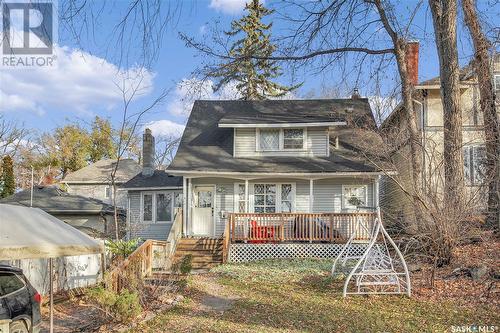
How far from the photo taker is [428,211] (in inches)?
405

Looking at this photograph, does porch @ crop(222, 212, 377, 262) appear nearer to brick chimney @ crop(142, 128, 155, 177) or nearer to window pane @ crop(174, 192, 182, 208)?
window pane @ crop(174, 192, 182, 208)

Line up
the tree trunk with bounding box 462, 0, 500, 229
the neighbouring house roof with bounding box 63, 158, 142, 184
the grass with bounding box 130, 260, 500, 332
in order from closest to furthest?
the grass with bounding box 130, 260, 500, 332
the tree trunk with bounding box 462, 0, 500, 229
the neighbouring house roof with bounding box 63, 158, 142, 184

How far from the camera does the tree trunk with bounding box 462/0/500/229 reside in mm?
10398

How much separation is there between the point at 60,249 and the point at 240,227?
1154cm

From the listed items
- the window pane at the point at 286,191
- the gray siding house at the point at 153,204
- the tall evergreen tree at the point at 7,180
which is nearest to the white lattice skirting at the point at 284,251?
the window pane at the point at 286,191

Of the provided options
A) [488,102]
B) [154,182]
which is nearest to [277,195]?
[154,182]

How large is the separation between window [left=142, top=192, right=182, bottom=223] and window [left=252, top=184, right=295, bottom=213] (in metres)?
4.14

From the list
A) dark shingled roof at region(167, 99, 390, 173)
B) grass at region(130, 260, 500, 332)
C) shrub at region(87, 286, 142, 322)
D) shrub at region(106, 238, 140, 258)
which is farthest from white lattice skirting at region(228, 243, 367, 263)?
shrub at region(87, 286, 142, 322)

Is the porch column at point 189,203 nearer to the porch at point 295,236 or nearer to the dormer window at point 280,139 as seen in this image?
the porch at point 295,236

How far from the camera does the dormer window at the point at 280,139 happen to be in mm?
19050

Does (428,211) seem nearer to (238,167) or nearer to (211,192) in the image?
(238,167)

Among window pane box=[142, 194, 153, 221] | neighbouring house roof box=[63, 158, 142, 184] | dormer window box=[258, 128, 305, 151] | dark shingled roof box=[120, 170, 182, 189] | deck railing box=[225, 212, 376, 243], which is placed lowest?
deck railing box=[225, 212, 376, 243]

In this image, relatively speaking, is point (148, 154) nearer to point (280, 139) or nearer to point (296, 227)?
point (280, 139)

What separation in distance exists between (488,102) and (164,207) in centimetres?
1458
